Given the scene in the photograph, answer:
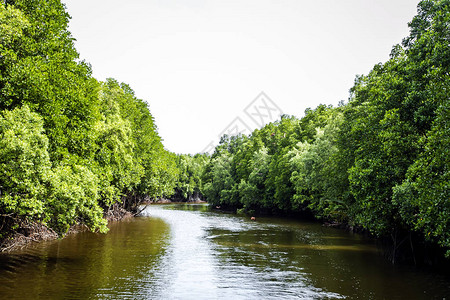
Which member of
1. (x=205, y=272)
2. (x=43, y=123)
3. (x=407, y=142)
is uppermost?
(x=43, y=123)

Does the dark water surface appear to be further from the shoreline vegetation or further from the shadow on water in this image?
the shoreline vegetation

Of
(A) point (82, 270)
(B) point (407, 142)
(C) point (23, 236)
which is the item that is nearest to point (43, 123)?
(C) point (23, 236)

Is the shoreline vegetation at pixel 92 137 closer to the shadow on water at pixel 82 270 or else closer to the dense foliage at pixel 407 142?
the dense foliage at pixel 407 142

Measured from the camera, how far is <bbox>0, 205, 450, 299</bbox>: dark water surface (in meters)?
15.9

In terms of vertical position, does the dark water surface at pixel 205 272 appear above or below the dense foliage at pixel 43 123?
below

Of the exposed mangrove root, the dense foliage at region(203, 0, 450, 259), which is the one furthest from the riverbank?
the dense foliage at region(203, 0, 450, 259)

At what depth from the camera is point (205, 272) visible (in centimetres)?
2031

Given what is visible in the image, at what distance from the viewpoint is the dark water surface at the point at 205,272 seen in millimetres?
15867

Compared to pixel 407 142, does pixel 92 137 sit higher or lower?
higher

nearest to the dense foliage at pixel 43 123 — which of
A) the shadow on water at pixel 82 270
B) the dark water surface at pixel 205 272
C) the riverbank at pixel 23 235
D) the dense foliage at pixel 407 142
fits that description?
the riverbank at pixel 23 235

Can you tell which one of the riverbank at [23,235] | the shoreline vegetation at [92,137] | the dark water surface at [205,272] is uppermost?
the shoreline vegetation at [92,137]

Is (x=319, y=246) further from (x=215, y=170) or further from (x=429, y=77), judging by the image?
(x=215, y=170)

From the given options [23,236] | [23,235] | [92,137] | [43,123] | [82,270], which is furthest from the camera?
[92,137]

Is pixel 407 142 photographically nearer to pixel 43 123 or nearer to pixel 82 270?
pixel 82 270
